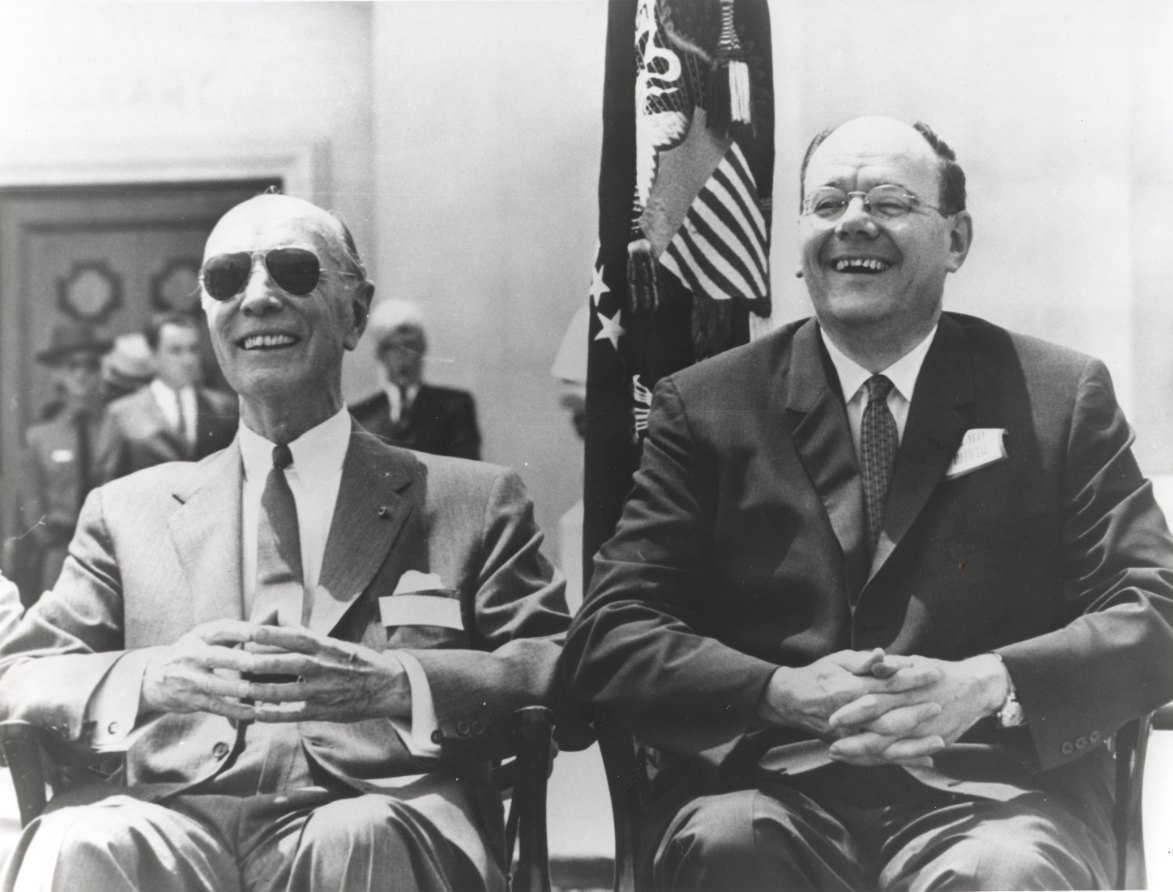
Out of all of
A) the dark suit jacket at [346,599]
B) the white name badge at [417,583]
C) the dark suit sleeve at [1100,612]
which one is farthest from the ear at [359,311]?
the dark suit sleeve at [1100,612]

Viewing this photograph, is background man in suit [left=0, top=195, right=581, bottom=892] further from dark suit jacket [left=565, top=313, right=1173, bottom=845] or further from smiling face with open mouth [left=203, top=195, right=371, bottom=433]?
dark suit jacket [left=565, top=313, right=1173, bottom=845]

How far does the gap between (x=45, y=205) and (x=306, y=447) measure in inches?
40.3

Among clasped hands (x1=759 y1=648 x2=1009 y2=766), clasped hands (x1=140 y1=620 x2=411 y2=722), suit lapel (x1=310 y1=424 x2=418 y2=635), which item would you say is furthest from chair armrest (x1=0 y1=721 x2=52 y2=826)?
clasped hands (x1=759 y1=648 x2=1009 y2=766)

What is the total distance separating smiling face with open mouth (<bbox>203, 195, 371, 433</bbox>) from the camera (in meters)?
3.47

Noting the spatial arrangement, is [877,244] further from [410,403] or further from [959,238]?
[410,403]

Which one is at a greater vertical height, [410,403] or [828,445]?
[410,403]

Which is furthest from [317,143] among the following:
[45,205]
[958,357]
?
[958,357]

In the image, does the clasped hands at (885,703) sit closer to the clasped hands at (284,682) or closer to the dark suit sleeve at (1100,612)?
the dark suit sleeve at (1100,612)

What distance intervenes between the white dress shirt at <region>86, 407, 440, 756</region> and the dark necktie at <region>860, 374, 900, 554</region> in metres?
1.19

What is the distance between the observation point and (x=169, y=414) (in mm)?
3598

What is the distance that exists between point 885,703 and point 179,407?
1955mm

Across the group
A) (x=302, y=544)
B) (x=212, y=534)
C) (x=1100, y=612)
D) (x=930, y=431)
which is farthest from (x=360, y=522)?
(x=1100, y=612)

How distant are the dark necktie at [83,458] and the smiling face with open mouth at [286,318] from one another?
1.39 feet

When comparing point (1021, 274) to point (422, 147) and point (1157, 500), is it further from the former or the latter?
point (422, 147)
